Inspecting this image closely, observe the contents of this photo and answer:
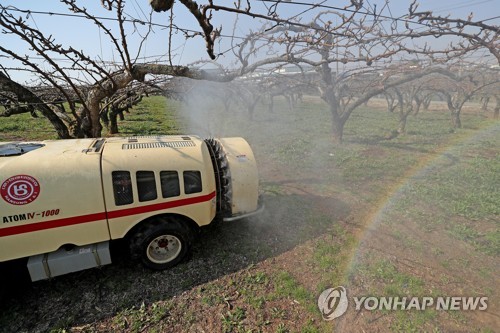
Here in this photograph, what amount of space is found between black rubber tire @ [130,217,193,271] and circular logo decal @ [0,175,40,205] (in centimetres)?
173

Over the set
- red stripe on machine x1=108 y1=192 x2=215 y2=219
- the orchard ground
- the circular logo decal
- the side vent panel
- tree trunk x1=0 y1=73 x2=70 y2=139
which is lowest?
the orchard ground

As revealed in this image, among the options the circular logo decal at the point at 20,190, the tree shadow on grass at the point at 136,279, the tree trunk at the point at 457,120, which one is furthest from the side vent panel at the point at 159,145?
the tree trunk at the point at 457,120

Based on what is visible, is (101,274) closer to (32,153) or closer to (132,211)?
(132,211)

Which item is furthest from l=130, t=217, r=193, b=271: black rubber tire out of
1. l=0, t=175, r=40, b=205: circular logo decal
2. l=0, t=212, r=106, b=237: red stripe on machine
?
l=0, t=175, r=40, b=205: circular logo decal

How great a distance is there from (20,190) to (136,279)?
2457 millimetres

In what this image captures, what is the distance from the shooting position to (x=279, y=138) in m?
17.6

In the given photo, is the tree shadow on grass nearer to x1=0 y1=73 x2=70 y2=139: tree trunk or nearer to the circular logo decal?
the circular logo decal

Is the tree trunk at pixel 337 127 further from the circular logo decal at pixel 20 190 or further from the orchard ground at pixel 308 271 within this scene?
the circular logo decal at pixel 20 190

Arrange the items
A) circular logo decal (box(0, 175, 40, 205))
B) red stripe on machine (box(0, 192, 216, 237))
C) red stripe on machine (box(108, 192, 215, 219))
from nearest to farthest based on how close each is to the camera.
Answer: circular logo decal (box(0, 175, 40, 205))
red stripe on machine (box(0, 192, 216, 237))
red stripe on machine (box(108, 192, 215, 219))

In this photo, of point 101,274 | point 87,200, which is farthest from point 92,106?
point 101,274

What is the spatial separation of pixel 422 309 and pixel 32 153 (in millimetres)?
7064

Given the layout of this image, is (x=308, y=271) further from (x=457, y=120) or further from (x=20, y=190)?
(x=457, y=120)

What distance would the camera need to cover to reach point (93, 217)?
4418 millimetres

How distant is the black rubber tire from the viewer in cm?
495
